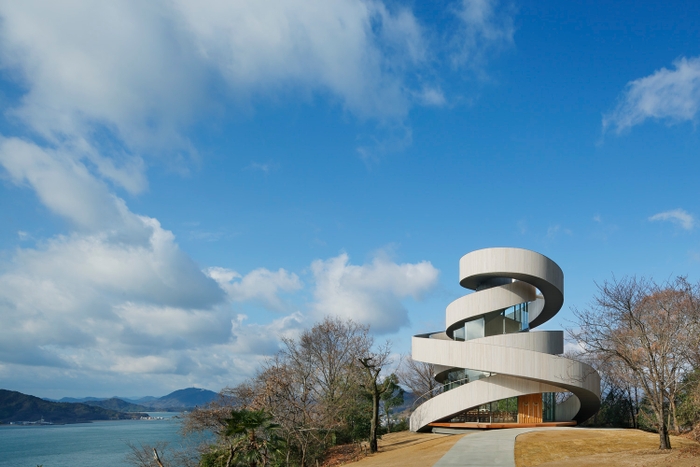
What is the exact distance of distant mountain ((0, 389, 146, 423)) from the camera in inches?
4235

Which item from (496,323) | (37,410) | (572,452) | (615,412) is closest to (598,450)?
(572,452)

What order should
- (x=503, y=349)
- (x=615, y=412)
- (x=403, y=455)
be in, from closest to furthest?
(x=403, y=455), (x=503, y=349), (x=615, y=412)

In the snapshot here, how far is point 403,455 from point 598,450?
7.41 metres

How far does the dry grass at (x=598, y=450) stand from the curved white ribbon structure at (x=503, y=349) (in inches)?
134

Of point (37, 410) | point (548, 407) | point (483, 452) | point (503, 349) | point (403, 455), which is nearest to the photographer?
point (483, 452)

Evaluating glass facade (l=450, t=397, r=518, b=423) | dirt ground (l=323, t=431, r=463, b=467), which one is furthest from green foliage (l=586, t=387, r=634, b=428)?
dirt ground (l=323, t=431, r=463, b=467)

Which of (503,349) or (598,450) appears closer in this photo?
(598,450)

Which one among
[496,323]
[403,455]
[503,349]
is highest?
[496,323]

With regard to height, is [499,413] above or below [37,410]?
above

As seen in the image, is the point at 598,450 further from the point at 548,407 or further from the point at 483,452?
the point at 548,407

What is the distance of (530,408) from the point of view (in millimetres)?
28500

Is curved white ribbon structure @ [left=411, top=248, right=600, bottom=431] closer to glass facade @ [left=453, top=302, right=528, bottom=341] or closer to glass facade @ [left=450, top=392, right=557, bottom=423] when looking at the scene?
glass facade @ [left=453, top=302, right=528, bottom=341]

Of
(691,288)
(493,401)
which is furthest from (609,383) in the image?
(493,401)

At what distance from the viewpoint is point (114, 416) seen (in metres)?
149
